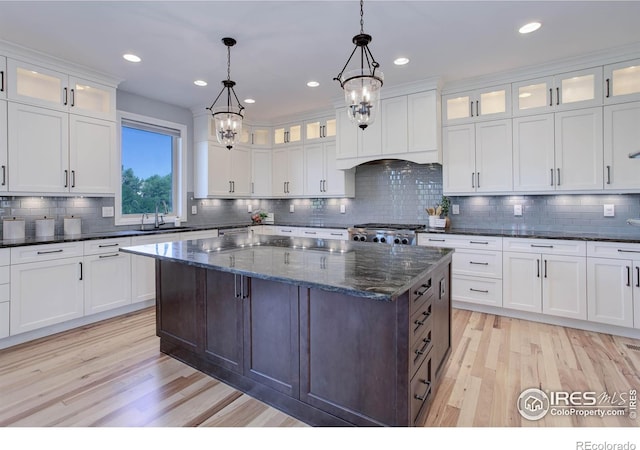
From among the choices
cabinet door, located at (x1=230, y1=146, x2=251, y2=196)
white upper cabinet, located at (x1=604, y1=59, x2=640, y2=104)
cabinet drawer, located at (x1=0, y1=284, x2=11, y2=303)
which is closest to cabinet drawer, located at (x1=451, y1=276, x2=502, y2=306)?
white upper cabinet, located at (x1=604, y1=59, x2=640, y2=104)

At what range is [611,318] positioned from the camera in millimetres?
3145

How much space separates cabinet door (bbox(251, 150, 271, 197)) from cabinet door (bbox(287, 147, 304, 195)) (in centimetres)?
42

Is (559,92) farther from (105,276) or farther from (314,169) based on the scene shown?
(105,276)

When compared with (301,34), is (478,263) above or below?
below

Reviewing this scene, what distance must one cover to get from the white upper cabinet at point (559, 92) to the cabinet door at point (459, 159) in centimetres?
55

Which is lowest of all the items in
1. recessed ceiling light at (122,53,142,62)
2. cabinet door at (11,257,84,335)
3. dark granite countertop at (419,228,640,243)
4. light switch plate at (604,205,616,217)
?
cabinet door at (11,257,84,335)

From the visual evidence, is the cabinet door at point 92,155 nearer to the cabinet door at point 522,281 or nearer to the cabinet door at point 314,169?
the cabinet door at point 314,169

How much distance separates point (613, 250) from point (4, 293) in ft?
17.8

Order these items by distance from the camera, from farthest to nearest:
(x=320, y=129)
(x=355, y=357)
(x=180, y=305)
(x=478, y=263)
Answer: (x=320, y=129) < (x=478, y=263) < (x=180, y=305) < (x=355, y=357)

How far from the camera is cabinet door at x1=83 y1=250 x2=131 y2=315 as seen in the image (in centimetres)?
347

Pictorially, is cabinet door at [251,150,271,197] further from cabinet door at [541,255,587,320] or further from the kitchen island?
cabinet door at [541,255,587,320]

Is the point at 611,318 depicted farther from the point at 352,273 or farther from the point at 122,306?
the point at 122,306

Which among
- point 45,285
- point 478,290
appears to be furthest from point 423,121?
point 45,285

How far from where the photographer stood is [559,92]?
3.55 m
